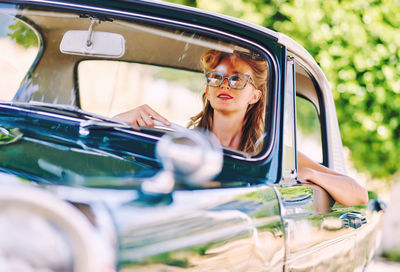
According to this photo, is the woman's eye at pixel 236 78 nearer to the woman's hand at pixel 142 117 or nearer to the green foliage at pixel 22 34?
the woman's hand at pixel 142 117

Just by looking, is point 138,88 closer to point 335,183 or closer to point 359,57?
point 335,183

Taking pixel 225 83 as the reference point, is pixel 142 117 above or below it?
below

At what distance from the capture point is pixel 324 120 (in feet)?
13.0

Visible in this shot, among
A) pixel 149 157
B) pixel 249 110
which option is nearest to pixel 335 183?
pixel 249 110

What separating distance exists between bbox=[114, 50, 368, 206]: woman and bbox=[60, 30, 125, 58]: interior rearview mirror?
0.44 m

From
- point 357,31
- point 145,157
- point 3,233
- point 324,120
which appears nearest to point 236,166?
point 145,157

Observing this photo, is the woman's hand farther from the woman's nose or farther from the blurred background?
the blurred background

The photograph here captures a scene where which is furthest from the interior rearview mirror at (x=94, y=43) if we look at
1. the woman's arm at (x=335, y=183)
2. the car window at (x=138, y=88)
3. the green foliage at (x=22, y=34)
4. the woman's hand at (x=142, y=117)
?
the woman's arm at (x=335, y=183)

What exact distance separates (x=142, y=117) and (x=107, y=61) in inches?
26.4

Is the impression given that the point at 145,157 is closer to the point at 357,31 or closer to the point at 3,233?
the point at 3,233

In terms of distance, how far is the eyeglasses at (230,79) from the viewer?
2695 mm

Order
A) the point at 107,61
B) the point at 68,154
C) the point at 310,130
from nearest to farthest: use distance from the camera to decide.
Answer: the point at 68,154 < the point at 107,61 < the point at 310,130

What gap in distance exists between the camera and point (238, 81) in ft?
9.02

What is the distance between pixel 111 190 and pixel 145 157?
2.46 feet
